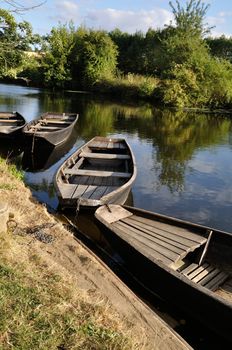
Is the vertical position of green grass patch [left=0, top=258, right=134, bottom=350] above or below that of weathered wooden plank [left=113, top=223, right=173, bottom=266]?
above

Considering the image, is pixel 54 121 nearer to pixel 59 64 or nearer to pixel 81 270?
pixel 81 270

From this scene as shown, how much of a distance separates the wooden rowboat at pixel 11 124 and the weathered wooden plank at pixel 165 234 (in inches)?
359

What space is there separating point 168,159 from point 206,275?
9.39m

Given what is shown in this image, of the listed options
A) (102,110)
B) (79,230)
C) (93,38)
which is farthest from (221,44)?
(79,230)

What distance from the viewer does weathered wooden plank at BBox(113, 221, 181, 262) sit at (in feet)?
19.5

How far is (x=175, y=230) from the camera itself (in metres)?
6.71

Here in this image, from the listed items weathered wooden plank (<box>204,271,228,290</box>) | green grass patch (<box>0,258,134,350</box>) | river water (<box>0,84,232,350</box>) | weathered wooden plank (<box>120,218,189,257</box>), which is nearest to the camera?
green grass patch (<box>0,258,134,350</box>)

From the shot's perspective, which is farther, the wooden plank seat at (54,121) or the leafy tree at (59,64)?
the leafy tree at (59,64)

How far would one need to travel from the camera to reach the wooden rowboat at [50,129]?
46.5 feet

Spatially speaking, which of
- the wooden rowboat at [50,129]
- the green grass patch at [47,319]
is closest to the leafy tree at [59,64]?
the wooden rowboat at [50,129]

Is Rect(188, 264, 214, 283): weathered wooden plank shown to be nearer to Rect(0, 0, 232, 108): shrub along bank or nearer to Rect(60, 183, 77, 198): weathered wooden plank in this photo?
Rect(60, 183, 77, 198): weathered wooden plank

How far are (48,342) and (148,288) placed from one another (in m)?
2.87

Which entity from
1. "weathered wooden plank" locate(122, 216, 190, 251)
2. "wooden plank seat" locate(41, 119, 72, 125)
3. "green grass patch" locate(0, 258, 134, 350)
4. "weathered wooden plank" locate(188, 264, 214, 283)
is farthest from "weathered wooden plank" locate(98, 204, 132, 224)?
"wooden plank seat" locate(41, 119, 72, 125)

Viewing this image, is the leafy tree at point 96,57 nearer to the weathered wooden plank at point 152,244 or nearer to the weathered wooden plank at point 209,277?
the weathered wooden plank at point 152,244
